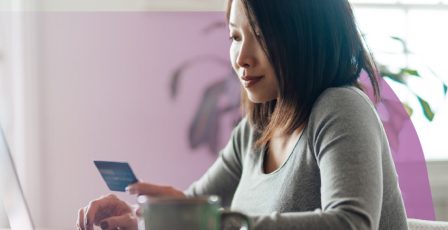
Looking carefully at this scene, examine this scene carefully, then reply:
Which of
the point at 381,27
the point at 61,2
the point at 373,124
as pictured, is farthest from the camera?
the point at 381,27

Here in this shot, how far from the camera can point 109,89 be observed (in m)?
2.56

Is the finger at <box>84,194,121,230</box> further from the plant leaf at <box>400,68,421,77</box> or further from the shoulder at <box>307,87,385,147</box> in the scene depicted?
the plant leaf at <box>400,68,421,77</box>

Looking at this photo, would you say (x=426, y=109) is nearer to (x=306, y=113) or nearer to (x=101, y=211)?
(x=306, y=113)

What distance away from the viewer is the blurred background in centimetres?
254

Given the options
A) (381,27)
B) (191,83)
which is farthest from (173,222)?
(381,27)

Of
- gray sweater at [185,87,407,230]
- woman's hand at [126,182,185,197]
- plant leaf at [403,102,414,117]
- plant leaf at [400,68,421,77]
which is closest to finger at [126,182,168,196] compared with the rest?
woman's hand at [126,182,185,197]

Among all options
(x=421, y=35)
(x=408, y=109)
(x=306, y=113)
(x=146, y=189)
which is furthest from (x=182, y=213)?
(x=421, y=35)

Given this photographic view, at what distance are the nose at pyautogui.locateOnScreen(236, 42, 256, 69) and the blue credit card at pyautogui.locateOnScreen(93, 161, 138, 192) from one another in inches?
13.9

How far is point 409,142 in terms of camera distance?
224 centimetres

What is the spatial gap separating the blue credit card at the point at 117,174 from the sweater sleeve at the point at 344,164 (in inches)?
7.2

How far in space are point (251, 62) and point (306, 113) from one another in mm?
131

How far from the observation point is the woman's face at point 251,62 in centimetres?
125

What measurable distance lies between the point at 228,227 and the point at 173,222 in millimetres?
298

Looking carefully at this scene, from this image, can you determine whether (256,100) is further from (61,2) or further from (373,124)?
(61,2)
